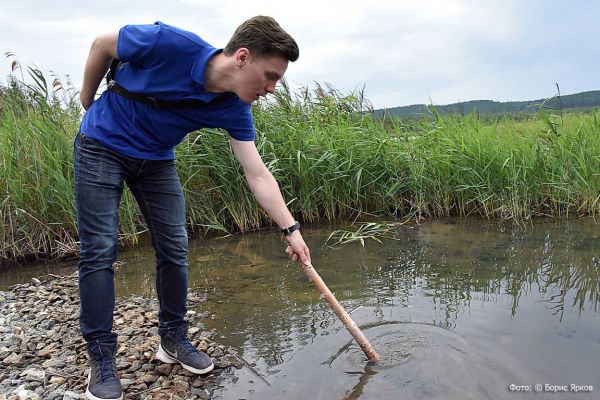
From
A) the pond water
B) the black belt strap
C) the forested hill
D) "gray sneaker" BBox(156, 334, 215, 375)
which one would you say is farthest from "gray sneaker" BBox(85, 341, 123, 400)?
the forested hill

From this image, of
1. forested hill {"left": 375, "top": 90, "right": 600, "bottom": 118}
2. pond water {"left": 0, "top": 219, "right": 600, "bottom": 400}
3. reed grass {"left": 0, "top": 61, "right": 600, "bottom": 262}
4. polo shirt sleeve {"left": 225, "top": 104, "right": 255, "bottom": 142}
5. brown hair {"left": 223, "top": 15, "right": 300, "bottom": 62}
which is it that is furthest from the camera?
forested hill {"left": 375, "top": 90, "right": 600, "bottom": 118}

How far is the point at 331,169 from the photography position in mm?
5668

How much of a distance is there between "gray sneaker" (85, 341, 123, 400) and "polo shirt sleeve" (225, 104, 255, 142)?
1102 mm

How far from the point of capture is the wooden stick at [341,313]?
231 cm

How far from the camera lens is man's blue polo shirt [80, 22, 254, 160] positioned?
6.59ft

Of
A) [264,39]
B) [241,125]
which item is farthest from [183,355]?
[264,39]

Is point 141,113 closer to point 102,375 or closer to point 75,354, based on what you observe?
point 102,375

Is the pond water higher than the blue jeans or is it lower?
lower

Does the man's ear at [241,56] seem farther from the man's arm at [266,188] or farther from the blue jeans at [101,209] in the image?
the blue jeans at [101,209]

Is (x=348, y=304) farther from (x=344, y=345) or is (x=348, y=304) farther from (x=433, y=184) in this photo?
(x=433, y=184)

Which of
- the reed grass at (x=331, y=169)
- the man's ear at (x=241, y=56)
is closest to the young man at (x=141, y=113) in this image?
the man's ear at (x=241, y=56)

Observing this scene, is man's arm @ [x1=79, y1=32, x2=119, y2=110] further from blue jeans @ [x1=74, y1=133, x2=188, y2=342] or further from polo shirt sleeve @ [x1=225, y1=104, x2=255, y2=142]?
polo shirt sleeve @ [x1=225, y1=104, x2=255, y2=142]

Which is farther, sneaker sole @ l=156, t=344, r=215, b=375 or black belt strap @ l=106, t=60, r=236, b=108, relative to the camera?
sneaker sole @ l=156, t=344, r=215, b=375

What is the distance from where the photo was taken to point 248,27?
195 centimetres
